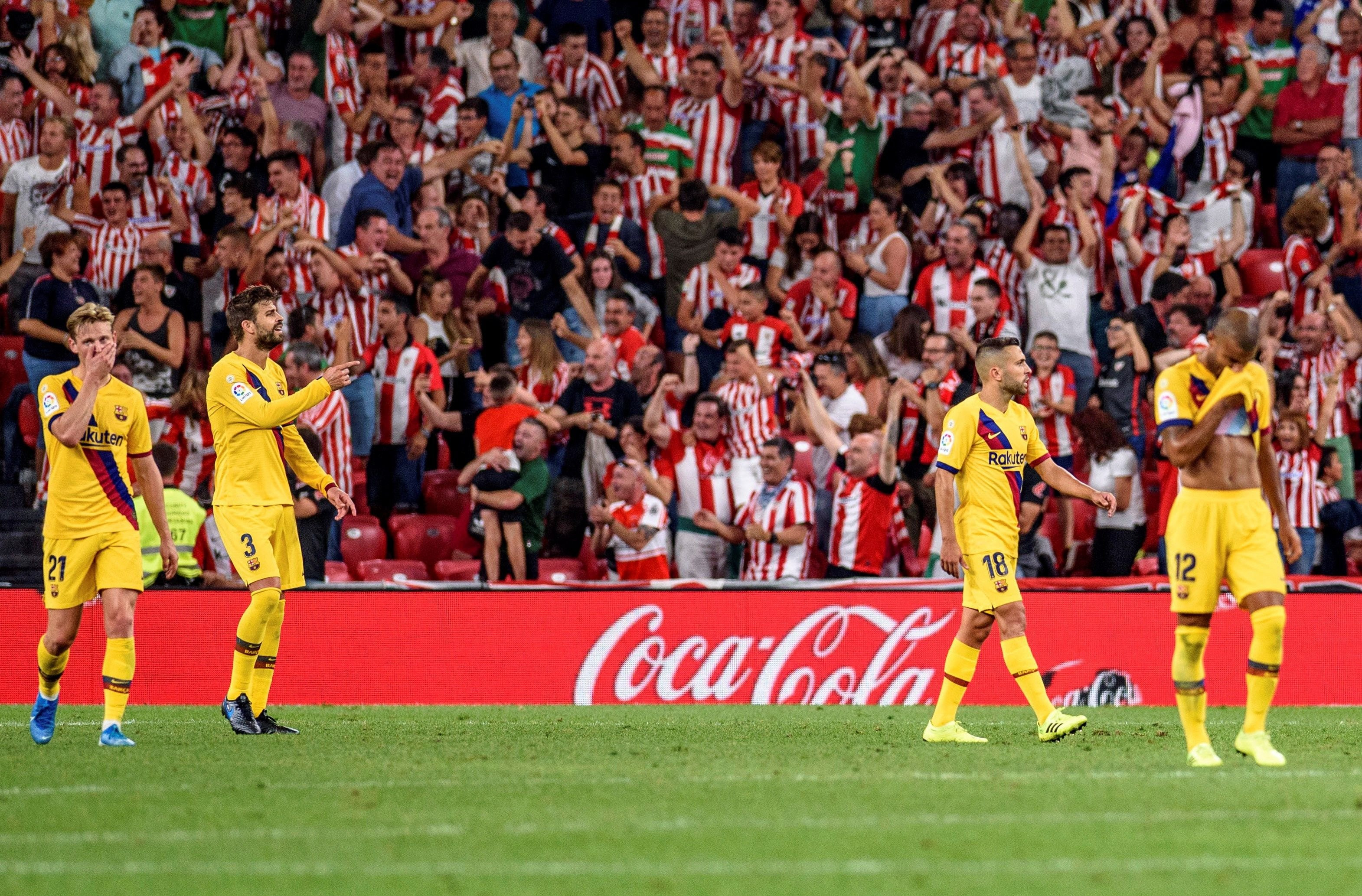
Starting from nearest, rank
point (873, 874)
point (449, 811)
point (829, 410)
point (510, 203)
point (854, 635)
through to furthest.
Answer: point (873, 874), point (449, 811), point (854, 635), point (829, 410), point (510, 203)

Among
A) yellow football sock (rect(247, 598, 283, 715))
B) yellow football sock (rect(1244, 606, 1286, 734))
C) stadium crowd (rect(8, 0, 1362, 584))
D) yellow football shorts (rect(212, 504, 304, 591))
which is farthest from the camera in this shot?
stadium crowd (rect(8, 0, 1362, 584))

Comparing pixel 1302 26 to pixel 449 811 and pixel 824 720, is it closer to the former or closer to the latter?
pixel 824 720

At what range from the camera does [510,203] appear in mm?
18484

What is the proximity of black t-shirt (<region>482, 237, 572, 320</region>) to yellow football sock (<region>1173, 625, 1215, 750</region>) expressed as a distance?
1017cm

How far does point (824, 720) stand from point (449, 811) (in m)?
5.59

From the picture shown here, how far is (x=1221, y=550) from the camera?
880 centimetres

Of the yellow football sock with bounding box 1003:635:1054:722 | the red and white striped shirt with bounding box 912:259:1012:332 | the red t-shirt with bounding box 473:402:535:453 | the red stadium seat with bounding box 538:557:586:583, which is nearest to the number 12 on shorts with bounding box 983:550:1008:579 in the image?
the yellow football sock with bounding box 1003:635:1054:722

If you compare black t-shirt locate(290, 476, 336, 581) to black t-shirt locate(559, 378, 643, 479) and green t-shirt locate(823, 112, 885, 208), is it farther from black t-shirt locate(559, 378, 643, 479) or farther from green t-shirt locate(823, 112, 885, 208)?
green t-shirt locate(823, 112, 885, 208)

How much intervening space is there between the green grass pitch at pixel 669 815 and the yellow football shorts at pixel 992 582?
34.5 inches

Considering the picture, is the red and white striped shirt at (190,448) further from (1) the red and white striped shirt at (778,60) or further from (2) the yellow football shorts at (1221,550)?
(2) the yellow football shorts at (1221,550)

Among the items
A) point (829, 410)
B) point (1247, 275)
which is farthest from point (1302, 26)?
point (829, 410)

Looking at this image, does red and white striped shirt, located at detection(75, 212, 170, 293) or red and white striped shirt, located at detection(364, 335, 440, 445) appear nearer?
red and white striped shirt, located at detection(364, 335, 440, 445)

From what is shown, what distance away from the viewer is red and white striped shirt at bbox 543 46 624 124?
20.5 meters

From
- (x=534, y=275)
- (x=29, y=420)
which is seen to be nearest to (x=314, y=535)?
(x=29, y=420)
